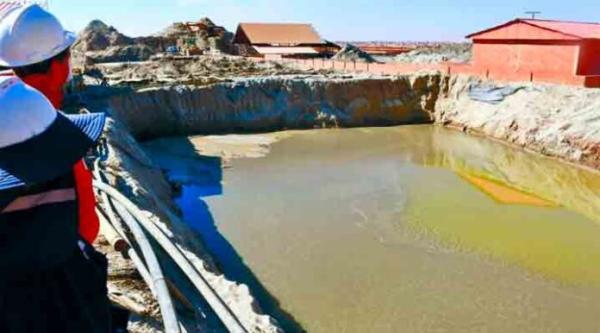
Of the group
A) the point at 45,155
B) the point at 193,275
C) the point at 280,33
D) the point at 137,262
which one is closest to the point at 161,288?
the point at 193,275

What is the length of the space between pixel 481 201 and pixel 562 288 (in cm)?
456

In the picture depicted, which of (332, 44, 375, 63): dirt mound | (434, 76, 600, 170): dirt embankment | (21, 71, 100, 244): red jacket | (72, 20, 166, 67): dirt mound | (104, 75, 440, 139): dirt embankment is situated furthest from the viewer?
(72, 20, 166, 67): dirt mound

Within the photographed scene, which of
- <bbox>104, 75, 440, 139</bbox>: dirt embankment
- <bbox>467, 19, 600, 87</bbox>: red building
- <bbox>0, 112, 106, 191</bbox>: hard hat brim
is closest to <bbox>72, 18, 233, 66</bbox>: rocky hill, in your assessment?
<bbox>104, 75, 440, 139</bbox>: dirt embankment

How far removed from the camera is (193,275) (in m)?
3.22

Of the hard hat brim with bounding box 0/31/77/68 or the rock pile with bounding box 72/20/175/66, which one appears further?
the rock pile with bounding box 72/20/175/66

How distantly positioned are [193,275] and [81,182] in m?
1.63

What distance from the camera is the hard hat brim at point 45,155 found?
1.44 m

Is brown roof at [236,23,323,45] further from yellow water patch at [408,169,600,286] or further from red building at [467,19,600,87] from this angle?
yellow water patch at [408,169,600,286]

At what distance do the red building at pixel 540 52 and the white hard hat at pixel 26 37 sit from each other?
19.0 meters

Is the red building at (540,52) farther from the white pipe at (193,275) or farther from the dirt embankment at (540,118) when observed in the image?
the white pipe at (193,275)

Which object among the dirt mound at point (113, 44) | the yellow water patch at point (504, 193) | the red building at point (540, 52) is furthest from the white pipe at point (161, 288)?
the dirt mound at point (113, 44)

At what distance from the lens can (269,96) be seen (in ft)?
A: 73.4

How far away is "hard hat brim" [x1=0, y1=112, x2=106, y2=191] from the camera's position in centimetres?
144

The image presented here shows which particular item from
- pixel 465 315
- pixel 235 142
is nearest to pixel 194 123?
pixel 235 142
